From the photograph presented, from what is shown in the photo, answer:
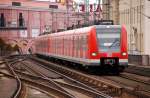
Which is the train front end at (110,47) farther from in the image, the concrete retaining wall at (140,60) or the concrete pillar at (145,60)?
the concrete pillar at (145,60)

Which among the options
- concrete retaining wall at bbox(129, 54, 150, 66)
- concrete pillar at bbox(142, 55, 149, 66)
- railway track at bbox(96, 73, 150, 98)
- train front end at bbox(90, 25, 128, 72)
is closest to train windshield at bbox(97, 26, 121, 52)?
train front end at bbox(90, 25, 128, 72)

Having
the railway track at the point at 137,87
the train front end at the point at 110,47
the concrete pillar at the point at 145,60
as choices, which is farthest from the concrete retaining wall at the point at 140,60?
the railway track at the point at 137,87

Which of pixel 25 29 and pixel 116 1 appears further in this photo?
pixel 25 29

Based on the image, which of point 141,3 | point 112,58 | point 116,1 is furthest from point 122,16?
point 112,58

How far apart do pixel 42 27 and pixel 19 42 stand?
9.64 m

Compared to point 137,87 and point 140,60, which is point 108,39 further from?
point 140,60

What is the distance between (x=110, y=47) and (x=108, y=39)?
0.46m

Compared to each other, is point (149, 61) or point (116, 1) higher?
point (116, 1)

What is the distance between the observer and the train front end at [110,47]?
2878cm

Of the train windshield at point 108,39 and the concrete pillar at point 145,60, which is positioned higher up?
the train windshield at point 108,39

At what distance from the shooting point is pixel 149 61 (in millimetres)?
46750

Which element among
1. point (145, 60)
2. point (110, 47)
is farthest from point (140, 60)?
point (110, 47)

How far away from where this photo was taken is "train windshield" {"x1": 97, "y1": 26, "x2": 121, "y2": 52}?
2888cm

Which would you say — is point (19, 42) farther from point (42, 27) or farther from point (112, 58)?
point (112, 58)
